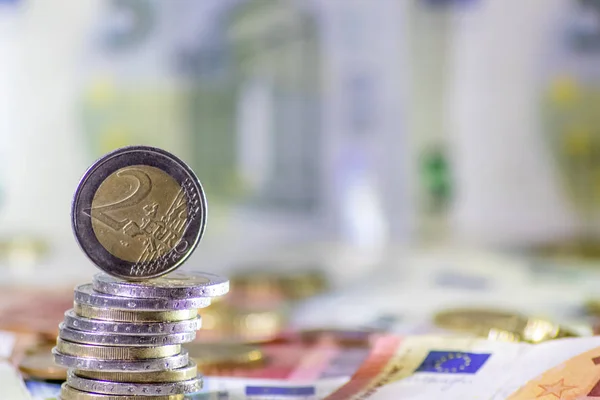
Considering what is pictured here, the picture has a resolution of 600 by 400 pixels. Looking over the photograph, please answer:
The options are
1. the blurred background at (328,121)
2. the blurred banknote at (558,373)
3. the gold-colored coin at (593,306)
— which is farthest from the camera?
the blurred background at (328,121)

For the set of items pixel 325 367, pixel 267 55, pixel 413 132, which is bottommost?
pixel 325 367

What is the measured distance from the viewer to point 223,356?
1.24 meters

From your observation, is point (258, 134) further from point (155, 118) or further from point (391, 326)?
point (391, 326)

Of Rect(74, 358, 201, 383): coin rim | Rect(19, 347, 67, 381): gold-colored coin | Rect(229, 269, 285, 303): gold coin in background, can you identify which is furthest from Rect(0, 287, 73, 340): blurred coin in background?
Rect(74, 358, 201, 383): coin rim

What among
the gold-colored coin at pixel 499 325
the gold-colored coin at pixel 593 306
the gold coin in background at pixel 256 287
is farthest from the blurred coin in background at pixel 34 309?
the gold-colored coin at pixel 593 306

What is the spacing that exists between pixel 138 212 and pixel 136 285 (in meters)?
0.10

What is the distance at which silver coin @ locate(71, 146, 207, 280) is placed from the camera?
0.96 m

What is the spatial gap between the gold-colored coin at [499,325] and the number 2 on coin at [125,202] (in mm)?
565

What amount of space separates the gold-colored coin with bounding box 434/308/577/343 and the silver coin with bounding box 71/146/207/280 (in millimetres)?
515

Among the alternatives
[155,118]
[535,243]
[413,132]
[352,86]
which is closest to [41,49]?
[155,118]

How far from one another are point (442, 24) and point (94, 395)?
285cm

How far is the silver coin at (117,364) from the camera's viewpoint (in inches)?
34.8

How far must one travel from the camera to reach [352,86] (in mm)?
3307

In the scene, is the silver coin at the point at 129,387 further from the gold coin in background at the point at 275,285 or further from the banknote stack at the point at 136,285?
the gold coin in background at the point at 275,285
